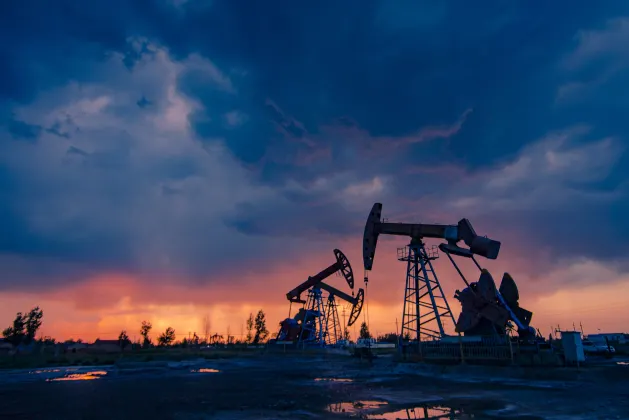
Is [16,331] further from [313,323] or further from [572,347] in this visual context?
[572,347]

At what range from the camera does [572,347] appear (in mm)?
21031

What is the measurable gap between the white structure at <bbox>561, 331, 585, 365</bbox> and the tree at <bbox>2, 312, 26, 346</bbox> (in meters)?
97.2

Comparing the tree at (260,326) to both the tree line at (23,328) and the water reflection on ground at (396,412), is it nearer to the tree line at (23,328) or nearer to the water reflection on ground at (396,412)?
the tree line at (23,328)

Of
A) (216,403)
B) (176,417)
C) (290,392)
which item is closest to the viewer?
(176,417)

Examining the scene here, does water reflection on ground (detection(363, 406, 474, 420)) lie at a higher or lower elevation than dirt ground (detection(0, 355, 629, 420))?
higher

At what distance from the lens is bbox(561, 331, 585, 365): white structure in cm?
2088

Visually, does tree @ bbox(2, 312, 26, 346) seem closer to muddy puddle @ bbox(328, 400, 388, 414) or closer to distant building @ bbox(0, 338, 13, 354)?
distant building @ bbox(0, 338, 13, 354)

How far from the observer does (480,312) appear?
2642cm

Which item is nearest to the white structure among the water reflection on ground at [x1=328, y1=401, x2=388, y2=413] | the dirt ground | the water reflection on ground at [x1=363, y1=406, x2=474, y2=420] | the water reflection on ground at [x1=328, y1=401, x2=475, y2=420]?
the dirt ground

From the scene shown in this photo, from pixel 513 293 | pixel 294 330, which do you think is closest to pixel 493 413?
pixel 513 293

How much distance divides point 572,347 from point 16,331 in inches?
3878

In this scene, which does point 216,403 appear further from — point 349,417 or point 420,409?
point 420,409

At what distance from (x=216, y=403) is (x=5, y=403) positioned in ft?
25.7

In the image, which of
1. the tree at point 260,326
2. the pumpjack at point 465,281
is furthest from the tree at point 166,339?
the pumpjack at point 465,281
